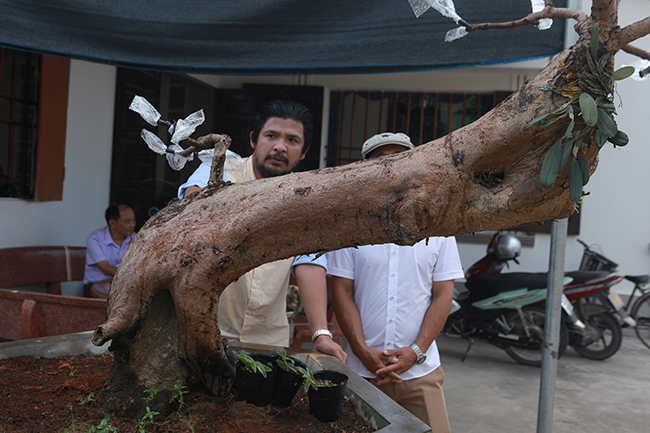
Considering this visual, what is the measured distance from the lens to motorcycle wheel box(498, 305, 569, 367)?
15.5 feet

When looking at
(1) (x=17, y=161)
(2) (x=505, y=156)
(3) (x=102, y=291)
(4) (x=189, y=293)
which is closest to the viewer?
(2) (x=505, y=156)

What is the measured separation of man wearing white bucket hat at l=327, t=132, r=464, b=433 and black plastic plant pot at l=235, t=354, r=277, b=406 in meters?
0.64

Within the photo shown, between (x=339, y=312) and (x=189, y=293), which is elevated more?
(x=189, y=293)

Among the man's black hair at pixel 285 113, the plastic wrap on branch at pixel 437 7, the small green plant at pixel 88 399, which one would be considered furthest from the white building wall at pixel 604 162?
the small green plant at pixel 88 399

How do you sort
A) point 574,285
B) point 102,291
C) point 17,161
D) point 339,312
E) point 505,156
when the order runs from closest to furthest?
point 505,156
point 339,312
point 102,291
point 17,161
point 574,285

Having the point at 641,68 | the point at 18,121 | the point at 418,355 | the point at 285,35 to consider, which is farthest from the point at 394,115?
the point at 641,68

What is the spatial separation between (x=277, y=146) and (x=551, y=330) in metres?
1.28

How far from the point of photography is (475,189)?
1.16m

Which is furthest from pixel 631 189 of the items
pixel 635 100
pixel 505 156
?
pixel 505 156

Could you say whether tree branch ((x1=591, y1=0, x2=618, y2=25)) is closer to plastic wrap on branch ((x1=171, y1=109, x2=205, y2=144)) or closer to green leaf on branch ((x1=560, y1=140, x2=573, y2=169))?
green leaf on branch ((x1=560, y1=140, x2=573, y2=169))

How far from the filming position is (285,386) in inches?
53.0

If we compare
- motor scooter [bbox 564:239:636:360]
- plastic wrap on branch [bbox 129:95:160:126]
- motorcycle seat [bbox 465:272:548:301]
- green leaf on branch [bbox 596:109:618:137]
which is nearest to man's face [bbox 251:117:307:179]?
plastic wrap on branch [bbox 129:95:160:126]

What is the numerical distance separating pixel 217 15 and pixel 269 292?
3.69ft

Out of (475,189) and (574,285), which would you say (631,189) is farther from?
(475,189)
